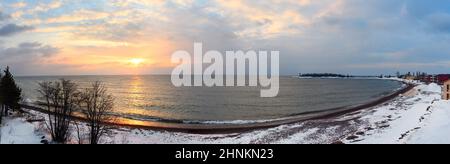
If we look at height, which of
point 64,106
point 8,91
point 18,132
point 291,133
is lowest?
point 291,133

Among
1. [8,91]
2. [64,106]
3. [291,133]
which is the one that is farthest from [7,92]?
[291,133]

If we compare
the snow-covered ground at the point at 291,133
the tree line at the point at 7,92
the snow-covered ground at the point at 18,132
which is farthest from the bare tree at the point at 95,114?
the tree line at the point at 7,92

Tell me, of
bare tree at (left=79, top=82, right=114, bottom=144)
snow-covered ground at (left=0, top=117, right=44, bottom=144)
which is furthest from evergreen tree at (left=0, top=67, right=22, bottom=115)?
bare tree at (left=79, top=82, right=114, bottom=144)

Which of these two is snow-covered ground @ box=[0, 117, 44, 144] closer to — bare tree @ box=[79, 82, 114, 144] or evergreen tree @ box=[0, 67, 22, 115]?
evergreen tree @ box=[0, 67, 22, 115]

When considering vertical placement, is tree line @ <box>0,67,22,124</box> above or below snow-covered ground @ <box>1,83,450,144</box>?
above

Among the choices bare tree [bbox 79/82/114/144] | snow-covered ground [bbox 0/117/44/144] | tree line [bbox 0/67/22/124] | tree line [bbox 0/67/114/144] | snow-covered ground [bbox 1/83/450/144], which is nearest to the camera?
bare tree [bbox 79/82/114/144]

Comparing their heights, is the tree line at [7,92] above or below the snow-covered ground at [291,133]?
above

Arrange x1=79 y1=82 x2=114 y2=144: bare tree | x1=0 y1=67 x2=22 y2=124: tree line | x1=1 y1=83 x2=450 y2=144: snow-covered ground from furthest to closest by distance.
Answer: x1=0 y1=67 x2=22 y2=124: tree line, x1=1 y1=83 x2=450 y2=144: snow-covered ground, x1=79 y1=82 x2=114 y2=144: bare tree

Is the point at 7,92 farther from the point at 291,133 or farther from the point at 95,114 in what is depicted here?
the point at 291,133

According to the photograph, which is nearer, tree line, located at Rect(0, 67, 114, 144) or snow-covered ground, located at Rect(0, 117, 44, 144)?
snow-covered ground, located at Rect(0, 117, 44, 144)

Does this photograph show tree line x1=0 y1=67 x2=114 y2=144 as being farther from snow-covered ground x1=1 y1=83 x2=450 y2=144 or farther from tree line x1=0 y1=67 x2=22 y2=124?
snow-covered ground x1=1 y1=83 x2=450 y2=144

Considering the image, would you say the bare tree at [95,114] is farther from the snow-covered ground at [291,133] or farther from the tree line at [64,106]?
the snow-covered ground at [291,133]

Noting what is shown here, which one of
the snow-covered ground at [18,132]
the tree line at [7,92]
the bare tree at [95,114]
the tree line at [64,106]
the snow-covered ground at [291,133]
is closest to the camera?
the bare tree at [95,114]

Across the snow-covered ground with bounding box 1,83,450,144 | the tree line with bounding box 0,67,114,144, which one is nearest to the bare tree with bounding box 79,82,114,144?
the tree line with bounding box 0,67,114,144
